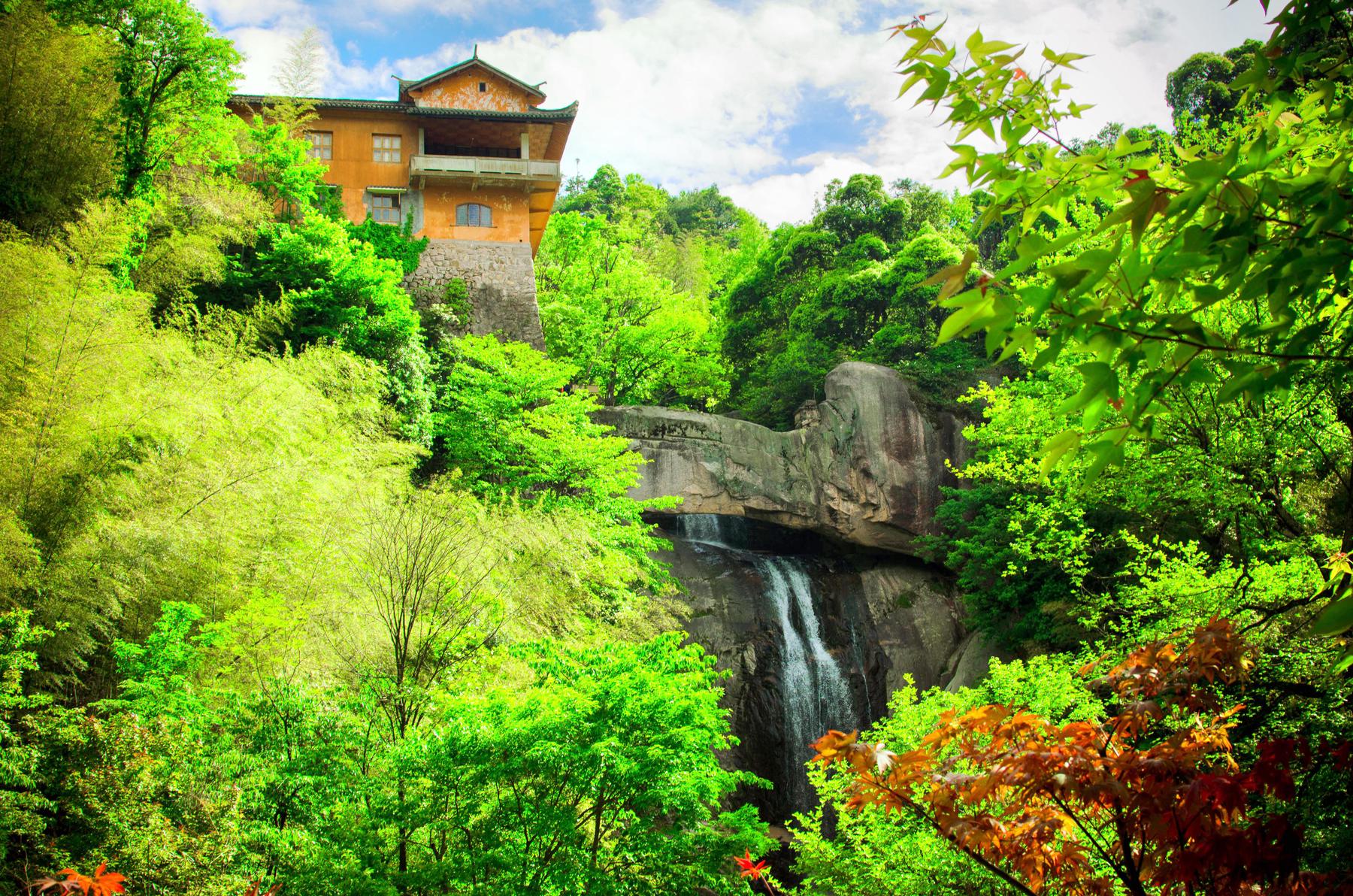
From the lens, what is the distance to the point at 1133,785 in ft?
9.11

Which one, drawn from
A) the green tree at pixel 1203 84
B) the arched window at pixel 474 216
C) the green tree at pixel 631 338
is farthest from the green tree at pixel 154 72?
the green tree at pixel 1203 84

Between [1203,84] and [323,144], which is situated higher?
[1203,84]

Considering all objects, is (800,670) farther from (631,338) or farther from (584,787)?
(584,787)

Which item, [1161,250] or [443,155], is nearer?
[1161,250]

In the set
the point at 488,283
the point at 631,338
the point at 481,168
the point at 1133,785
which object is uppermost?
the point at 481,168

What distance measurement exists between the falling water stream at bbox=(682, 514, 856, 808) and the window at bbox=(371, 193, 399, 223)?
1236cm

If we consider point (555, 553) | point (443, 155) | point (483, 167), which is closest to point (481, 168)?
point (483, 167)

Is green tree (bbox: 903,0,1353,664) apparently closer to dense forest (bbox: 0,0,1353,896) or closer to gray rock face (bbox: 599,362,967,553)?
dense forest (bbox: 0,0,1353,896)

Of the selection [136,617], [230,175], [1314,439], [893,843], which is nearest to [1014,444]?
[1314,439]

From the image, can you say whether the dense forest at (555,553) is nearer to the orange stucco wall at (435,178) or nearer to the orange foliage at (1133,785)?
the orange foliage at (1133,785)

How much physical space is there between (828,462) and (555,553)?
991 centimetres

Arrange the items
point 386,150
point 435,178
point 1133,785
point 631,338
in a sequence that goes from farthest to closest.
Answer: point 631,338 < point 386,150 < point 435,178 < point 1133,785

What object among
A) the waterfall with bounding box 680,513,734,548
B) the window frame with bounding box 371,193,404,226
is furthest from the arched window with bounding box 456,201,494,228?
the waterfall with bounding box 680,513,734,548

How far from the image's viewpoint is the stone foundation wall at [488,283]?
21953mm
